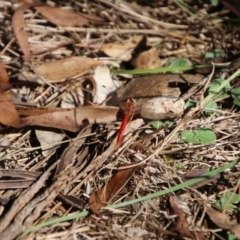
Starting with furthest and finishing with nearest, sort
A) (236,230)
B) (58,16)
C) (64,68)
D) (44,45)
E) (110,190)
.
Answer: (58,16) < (44,45) < (64,68) < (110,190) < (236,230)

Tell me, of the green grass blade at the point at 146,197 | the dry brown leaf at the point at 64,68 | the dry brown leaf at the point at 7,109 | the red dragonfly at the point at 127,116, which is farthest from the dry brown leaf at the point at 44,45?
the green grass blade at the point at 146,197

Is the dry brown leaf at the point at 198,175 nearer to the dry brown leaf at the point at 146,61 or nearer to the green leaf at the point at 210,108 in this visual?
the green leaf at the point at 210,108

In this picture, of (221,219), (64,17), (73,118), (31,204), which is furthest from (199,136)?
(64,17)

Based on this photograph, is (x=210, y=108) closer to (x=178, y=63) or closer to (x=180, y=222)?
(x=178, y=63)

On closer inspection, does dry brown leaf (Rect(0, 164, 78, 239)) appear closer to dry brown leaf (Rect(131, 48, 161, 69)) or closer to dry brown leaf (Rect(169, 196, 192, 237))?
dry brown leaf (Rect(169, 196, 192, 237))

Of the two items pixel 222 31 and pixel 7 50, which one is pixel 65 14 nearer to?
pixel 7 50
